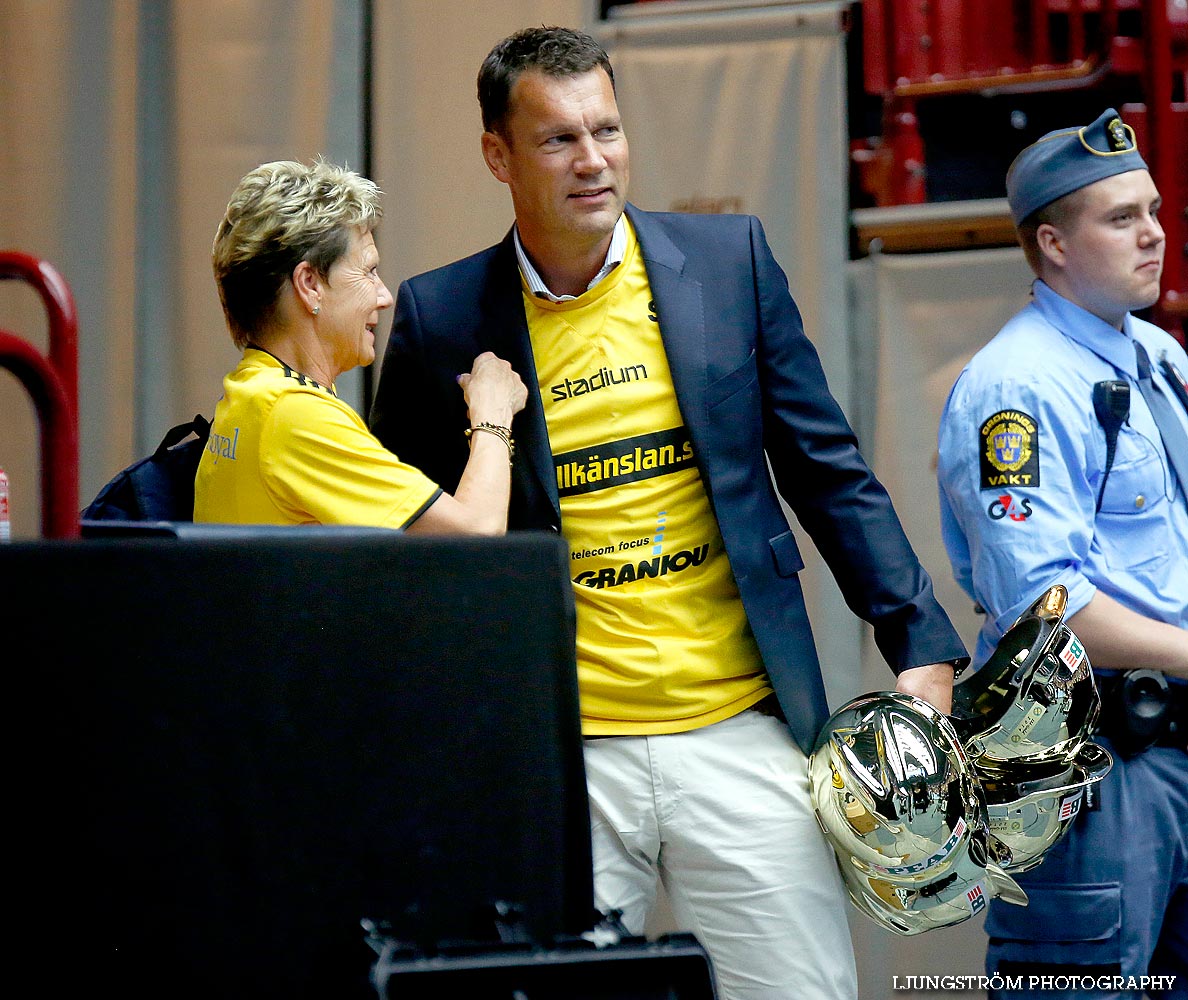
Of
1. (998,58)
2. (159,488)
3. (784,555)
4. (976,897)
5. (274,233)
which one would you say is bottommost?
(976,897)

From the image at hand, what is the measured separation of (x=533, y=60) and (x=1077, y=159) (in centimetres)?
107

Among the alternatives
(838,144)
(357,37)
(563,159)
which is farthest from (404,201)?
(563,159)

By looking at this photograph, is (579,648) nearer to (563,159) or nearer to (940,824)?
(940,824)

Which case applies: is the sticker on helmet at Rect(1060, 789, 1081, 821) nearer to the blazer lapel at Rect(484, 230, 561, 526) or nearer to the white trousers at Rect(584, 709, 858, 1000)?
the white trousers at Rect(584, 709, 858, 1000)

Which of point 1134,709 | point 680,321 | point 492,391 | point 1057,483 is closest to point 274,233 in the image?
point 492,391

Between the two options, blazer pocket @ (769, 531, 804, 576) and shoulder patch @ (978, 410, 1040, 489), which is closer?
blazer pocket @ (769, 531, 804, 576)

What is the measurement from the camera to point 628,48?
3490 millimetres

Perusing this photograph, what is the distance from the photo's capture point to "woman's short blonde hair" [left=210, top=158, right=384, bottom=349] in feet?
6.08

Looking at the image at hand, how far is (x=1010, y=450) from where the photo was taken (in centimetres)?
227

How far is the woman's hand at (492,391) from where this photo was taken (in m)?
1.90

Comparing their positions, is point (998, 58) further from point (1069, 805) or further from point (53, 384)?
point (53, 384)

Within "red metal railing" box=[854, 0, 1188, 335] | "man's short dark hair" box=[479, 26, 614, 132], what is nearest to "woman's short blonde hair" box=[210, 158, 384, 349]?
"man's short dark hair" box=[479, 26, 614, 132]

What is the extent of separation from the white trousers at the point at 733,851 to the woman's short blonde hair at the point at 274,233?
0.77 m

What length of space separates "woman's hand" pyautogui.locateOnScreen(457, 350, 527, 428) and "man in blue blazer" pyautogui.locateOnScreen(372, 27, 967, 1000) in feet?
0.08
